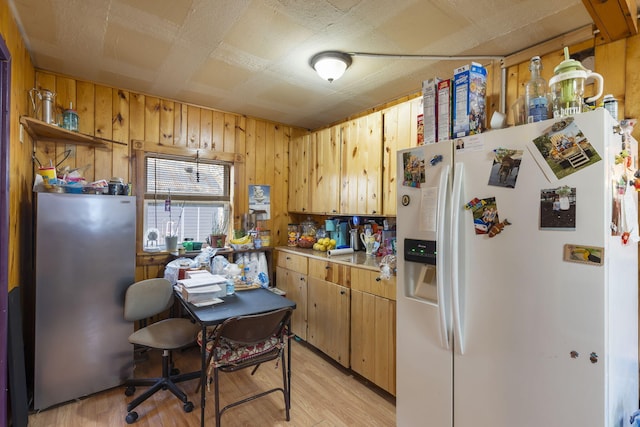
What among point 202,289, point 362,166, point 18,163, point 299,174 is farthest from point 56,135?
point 362,166

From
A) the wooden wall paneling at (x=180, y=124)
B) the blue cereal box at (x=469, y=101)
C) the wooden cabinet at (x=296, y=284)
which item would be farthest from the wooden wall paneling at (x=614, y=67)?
the wooden wall paneling at (x=180, y=124)

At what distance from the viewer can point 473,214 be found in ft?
4.86

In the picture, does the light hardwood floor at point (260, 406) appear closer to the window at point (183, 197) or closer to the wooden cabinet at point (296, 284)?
the wooden cabinet at point (296, 284)

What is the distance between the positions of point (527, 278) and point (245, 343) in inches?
59.9

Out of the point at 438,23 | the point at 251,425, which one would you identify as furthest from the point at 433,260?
the point at 251,425

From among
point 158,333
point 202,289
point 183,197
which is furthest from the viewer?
point 183,197

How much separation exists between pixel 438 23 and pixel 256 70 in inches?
53.7

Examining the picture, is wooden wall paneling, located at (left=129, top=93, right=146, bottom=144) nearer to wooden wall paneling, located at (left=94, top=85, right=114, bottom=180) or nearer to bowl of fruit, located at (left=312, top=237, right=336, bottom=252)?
wooden wall paneling, located at (left=94, top=85, right=114, bottom=180)

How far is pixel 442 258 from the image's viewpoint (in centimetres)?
153

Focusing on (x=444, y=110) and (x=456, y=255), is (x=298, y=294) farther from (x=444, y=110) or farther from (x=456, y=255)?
(x=444, y=110)

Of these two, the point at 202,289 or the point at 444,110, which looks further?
the point at 202,289

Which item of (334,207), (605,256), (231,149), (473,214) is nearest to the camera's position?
(605,256)

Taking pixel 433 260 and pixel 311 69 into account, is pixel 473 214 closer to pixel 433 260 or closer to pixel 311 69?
pixel 433 260

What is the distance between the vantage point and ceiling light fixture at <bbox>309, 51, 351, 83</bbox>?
7.20 feet
